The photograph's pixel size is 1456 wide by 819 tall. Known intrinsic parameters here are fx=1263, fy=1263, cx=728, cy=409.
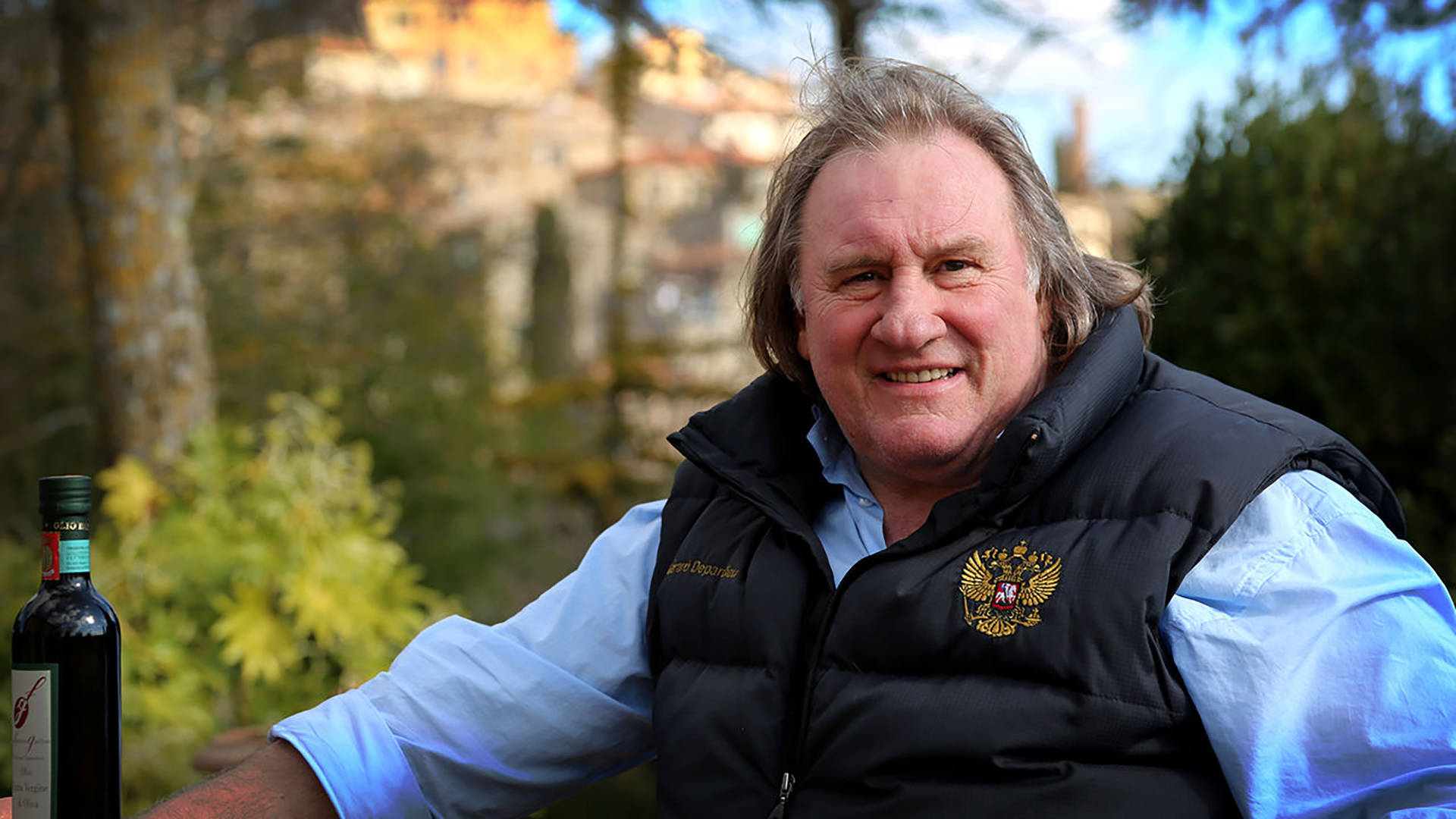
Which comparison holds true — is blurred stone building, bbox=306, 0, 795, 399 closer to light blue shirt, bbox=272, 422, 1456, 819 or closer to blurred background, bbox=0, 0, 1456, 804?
blurred background, bbox=0, 0, 1456, 804

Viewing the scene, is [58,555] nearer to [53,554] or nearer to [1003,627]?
[53,554]

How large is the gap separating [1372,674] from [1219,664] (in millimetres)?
160

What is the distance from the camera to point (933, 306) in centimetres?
189

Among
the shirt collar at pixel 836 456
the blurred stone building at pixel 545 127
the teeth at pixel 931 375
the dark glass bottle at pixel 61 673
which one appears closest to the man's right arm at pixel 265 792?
the dark glass bottle at pixel 61 673

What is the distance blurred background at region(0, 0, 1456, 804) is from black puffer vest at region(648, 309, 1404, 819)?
2.57ft

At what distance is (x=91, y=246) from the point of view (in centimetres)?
475

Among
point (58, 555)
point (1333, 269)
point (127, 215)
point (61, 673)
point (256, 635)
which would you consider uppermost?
point (127, 215)

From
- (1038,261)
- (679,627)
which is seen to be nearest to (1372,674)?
(1038,261)

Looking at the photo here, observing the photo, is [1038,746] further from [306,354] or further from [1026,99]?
[306,354]

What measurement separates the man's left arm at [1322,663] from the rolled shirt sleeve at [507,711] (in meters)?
0.92

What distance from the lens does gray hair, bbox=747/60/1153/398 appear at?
1.95 metres

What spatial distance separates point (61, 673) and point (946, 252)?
130 cm

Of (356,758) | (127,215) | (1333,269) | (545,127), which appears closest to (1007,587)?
(356,758)

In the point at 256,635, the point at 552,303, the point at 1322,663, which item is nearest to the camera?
the point at 1322,663
